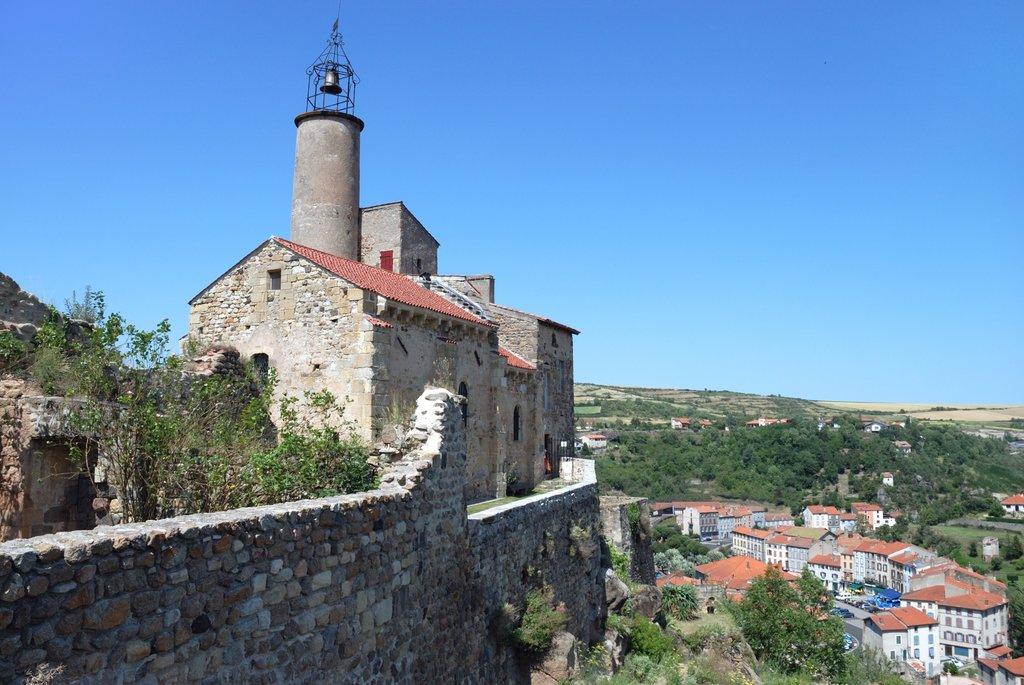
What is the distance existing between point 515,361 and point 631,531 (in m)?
10.2

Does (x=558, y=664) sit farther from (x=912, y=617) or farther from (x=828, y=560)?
(x=828, y=560)

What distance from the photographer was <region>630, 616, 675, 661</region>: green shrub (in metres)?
21.7

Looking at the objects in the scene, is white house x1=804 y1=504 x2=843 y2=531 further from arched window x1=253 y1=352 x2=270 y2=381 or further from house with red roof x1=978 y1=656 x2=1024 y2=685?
arched window x1=253 y1=352 x2=270 y2=381

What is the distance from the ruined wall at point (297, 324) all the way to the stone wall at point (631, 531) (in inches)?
662

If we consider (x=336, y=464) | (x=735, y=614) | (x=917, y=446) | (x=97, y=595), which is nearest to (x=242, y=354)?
(x=336, y=464)

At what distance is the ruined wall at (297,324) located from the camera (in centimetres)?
1399

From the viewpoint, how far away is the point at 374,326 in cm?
1404

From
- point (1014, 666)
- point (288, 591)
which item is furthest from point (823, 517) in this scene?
point (288, 591)

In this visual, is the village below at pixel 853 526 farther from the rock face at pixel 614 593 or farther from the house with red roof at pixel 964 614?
the rock face at pixel 614 593

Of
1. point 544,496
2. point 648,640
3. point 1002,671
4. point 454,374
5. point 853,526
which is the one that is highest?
point 454,374

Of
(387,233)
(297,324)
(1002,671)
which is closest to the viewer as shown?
(297,324)

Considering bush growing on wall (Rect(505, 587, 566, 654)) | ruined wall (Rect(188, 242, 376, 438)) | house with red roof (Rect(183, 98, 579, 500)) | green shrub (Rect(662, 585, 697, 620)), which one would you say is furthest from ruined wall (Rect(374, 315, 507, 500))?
green shrub (Rect(662, 585, 697, 620))

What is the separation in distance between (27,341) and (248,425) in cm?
314

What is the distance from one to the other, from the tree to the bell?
25.7m
